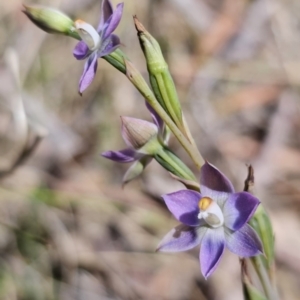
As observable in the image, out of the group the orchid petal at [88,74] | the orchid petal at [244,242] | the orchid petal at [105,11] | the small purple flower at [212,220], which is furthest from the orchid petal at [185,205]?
the orchid petal at [105,11]

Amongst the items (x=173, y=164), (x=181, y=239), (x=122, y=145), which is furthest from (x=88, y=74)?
(x=122, y=145)

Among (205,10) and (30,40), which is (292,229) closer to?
(205,10)

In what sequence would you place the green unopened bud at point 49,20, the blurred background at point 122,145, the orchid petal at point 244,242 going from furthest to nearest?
the blurred background at point 122,145, the green unopened bud at point 49,20, the orchid petal at point 244,242

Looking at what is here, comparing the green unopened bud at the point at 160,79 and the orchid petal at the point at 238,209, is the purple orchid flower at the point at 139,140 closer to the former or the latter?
the green unopened bud at the point at 160,79

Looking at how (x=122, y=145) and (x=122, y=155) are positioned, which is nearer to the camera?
(x=122, y=155)

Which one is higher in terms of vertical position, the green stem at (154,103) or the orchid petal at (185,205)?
the green stem at (154,103)

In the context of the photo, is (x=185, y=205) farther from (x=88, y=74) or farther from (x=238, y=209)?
(x=88, y=74)

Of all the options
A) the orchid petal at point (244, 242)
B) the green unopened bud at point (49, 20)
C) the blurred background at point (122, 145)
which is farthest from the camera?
the blurred background at point (122, 145)

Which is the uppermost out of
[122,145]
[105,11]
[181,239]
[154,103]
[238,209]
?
[105,11]
